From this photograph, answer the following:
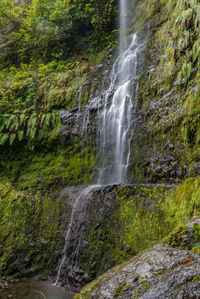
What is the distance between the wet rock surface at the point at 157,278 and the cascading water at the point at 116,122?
9.22 ft

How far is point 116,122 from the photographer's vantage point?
6.78 meters

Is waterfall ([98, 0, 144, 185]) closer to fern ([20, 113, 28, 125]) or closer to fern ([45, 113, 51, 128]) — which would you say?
fern ([45, 113, 51, 128])

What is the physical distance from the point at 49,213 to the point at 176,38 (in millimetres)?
6003

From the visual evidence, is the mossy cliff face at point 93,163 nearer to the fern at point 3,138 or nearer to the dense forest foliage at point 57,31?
the fern at point 3,138

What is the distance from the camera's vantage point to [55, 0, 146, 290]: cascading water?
19.8 feet

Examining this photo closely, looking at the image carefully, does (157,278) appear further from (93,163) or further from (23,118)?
(23,118)

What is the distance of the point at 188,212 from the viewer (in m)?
3.76

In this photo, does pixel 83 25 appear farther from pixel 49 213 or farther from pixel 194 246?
pixel 194 246

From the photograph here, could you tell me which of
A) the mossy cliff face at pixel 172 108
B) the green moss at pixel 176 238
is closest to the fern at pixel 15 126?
the mossy cliff face at pixel 172 108

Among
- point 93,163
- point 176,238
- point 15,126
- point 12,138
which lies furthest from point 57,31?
point 176,238

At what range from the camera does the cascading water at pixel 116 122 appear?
6.03 m

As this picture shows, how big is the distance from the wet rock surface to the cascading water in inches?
111

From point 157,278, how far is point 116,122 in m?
5.14

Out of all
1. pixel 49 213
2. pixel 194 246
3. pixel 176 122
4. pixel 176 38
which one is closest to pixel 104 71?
pixel 176 38
